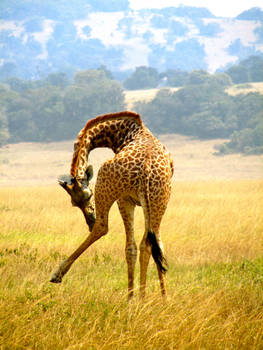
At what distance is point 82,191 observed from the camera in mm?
6359

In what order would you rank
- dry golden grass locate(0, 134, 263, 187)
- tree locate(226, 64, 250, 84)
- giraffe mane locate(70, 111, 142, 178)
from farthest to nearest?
tree locate(226, 64, 250, 84) → dry golden grass locate(0, 134, 263, 187) → giraffe mane locate(70, 111, 142, 178)

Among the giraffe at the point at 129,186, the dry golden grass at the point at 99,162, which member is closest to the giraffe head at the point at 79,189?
the giraffe at the point at 129,186

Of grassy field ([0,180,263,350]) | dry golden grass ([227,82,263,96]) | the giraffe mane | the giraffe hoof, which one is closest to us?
grassy field ([0,180,263,350])

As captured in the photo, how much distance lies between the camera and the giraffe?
6.03 m

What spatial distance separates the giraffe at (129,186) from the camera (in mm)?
6027

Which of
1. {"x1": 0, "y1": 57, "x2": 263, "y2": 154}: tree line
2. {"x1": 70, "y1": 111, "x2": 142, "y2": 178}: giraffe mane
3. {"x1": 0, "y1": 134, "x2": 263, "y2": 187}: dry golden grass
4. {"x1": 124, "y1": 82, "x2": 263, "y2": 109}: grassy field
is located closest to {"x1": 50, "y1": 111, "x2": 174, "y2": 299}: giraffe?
{"x1": 70, "y1": 111, "x2": 142, "y2": 178}: giraffe mane

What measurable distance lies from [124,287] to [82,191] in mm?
1672

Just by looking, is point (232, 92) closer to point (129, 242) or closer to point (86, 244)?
point (129, 242)

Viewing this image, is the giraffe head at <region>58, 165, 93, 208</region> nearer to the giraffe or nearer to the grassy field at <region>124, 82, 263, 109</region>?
the giraffe

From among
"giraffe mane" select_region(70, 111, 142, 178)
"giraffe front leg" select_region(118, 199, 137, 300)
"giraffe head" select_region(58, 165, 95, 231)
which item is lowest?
"giraffe front leg" select_region(118, 199, 137, 300)

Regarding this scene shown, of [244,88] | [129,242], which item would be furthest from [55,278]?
[244,88]

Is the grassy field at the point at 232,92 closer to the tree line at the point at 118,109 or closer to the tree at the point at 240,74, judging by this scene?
the tree line at the point at 118,109

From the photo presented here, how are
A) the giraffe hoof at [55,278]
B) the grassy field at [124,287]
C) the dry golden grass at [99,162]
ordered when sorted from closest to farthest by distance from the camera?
the grassy field at [124,287] < the giraffe hoof at [55,278] < the dry golden grass at [99,162]

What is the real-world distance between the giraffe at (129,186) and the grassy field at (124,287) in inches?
18.1
